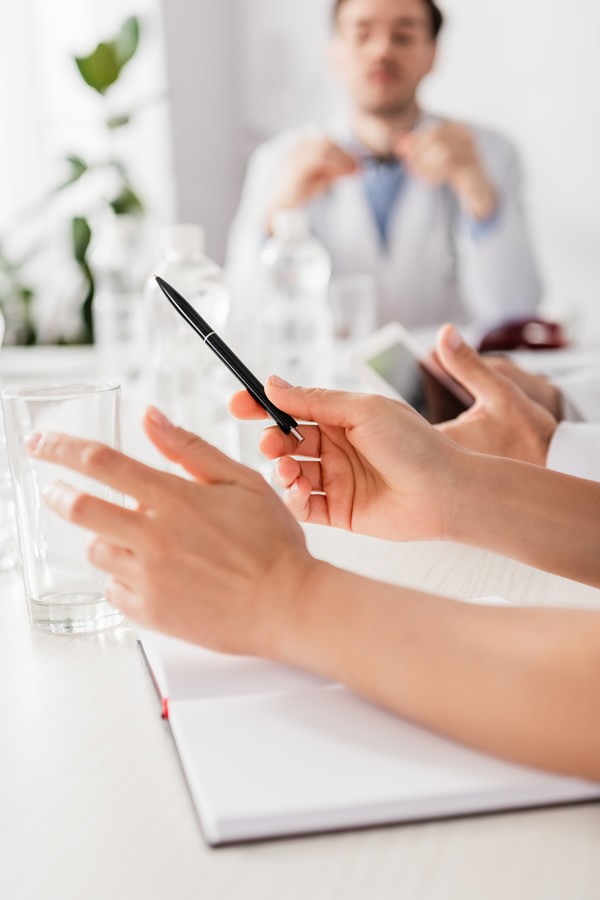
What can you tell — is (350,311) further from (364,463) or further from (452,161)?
(452,161)

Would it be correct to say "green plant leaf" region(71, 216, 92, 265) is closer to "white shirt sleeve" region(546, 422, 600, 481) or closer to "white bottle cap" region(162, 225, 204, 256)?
"white bottle cap" region(162, 225, 204, 256)

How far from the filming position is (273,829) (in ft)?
1.23

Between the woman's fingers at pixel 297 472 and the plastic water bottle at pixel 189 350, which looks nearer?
the woman's fingers at pixel 297 472

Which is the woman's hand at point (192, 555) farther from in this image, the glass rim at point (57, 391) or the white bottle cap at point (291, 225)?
the white bottle cap at point (291, 225)

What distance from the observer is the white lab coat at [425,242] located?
9.93ft

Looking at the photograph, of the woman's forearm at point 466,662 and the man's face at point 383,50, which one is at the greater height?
the man's face at point 383,50

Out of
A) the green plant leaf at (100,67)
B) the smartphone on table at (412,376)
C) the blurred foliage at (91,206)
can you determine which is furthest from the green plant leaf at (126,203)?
the smartphone on table at (412,376)

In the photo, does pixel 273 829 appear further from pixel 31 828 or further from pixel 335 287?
pixel 335 287

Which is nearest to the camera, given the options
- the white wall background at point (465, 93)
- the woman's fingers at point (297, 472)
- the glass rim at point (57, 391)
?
the glass rim at point (57, 391)

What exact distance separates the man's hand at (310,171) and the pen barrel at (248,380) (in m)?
2.12

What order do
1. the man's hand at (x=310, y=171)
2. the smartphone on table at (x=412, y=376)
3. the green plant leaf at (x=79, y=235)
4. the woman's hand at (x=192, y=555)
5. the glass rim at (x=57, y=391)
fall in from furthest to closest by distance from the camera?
the green plant leaf at (x=79, y=235) < the man's hand at (x=310, y=171) < the smartphone on table at (x=412, y=376) < the glass rim at (x=57, y=391) < the woman's hand at (x=192, y=555)

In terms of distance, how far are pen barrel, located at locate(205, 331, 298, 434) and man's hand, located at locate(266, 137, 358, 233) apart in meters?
2.12

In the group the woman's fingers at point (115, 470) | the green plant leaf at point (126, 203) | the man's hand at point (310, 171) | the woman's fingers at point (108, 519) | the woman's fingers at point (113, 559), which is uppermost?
the man's hand at point (310, 171)

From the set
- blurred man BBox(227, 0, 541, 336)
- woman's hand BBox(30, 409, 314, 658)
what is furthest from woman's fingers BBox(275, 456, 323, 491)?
blurred man BBox(227, 0, 541, 336)
